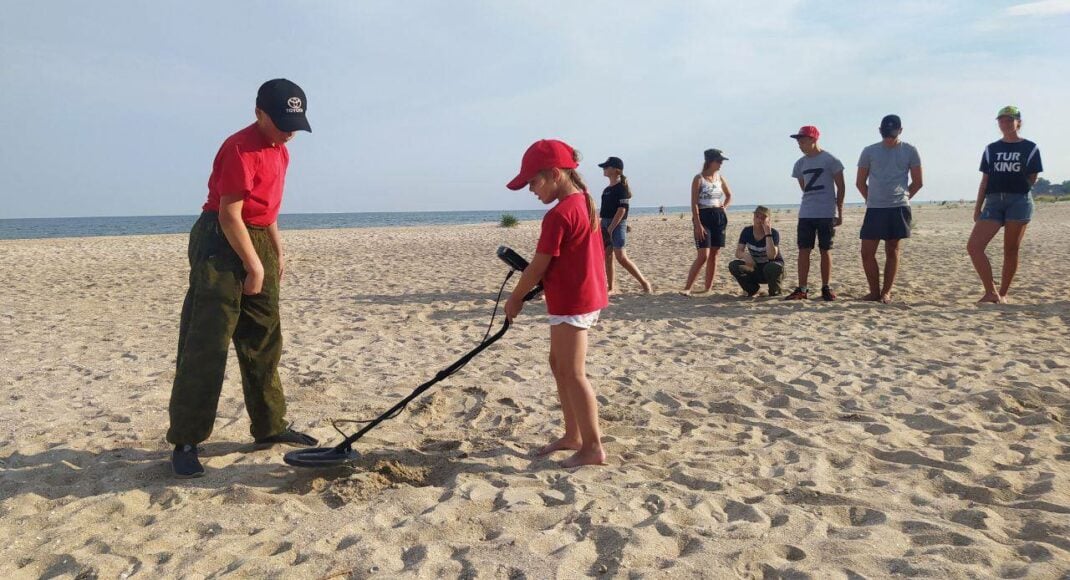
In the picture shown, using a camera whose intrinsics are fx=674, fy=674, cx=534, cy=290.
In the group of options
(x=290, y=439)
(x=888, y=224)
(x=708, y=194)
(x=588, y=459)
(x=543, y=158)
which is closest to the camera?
(x=543, y=158)

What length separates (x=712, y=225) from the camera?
8.05 metres

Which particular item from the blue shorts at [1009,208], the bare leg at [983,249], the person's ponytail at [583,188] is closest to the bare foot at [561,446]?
the person's ponytail at [583,188]

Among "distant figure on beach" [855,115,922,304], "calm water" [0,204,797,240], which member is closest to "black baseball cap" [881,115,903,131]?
"distant figure on beach" [855,115,922,304]

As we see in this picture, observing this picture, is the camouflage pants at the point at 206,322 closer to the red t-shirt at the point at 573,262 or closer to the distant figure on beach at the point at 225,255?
the distant figure on beach at the point at 225,255

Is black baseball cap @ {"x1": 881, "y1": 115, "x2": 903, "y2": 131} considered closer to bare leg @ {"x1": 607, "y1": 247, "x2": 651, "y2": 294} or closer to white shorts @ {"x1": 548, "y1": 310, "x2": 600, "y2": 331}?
bare leg @ {"x1": 607, "y1": 247, "x2": 651, "y2": 294}

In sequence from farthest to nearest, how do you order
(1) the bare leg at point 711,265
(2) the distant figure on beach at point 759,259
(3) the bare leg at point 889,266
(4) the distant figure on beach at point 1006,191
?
(1) the bare leg at point 711,265
(2) the distant figure on beach at point 759,259
(3) the bare leg at point 889,266
(4) the distant figure on beach at point 1006,191

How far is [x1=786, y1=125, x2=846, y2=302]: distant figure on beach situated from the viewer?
7.41 meters

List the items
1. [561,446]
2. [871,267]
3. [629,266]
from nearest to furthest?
[561,446]
[871,267]
[629,266]

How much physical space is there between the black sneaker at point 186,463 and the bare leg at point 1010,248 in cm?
756

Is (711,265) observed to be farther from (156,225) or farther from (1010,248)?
(156,225)

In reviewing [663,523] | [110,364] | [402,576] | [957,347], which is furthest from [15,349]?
[957,347]

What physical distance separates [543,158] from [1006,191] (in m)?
6.31

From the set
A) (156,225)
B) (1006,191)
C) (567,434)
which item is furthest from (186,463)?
(156,225)

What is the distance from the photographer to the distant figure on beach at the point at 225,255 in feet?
10.1
